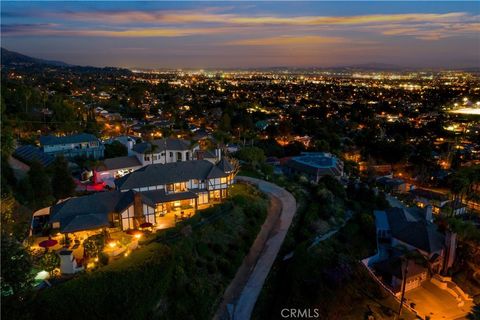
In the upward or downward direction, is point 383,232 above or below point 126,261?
below

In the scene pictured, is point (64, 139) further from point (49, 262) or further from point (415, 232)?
point (415, 232)

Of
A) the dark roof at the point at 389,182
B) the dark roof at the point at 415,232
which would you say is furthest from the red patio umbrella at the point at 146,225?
the dark roof at the point at 389,182

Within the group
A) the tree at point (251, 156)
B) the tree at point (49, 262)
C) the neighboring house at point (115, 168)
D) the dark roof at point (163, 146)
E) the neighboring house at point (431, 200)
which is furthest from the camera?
the tree at point (251, 156)

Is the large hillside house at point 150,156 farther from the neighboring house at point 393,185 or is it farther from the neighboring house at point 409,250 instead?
the neighboring house at point 393,185

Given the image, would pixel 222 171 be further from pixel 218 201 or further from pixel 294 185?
pixel 294 185

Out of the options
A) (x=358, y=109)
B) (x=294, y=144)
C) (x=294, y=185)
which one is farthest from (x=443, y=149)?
(x=358, y=109)

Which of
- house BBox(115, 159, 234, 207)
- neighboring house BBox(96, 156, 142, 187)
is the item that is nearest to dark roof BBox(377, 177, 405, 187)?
house BBox(115, 159, 234, 207)
